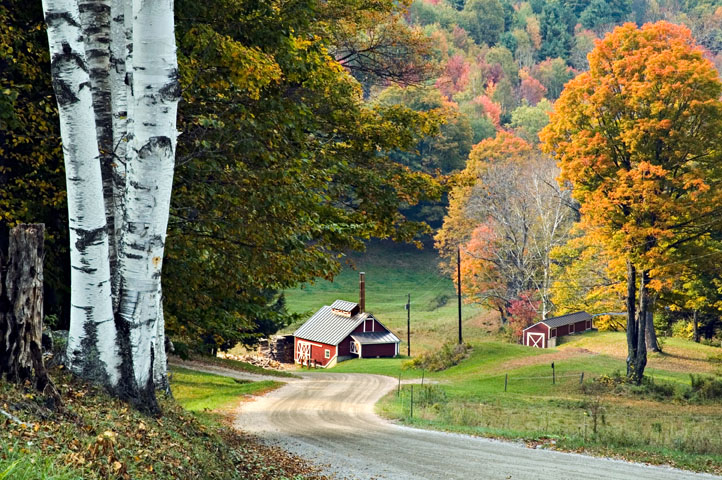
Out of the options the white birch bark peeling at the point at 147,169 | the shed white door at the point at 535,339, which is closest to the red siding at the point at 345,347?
the shed white door at the point at 535,339

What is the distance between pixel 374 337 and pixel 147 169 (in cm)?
5048

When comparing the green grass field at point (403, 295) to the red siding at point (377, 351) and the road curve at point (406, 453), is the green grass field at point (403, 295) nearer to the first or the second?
the red siding at point (377, 351)

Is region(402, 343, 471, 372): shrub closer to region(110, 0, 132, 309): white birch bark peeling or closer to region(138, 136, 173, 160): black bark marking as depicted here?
region(110, 0, 132, 309): white birch bark peeling

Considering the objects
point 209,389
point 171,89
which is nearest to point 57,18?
point 171,89

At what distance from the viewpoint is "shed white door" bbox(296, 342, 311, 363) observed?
5912cm

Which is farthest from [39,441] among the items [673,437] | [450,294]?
[450,294]

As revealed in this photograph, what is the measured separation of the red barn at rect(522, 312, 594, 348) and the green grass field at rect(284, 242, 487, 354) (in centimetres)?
652

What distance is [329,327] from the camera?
5884 centimetres

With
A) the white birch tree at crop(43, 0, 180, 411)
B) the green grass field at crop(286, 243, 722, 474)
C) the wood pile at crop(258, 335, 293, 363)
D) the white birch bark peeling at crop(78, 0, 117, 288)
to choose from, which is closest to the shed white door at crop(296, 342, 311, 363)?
the wood pile at crop(258, 335, 293, 363)

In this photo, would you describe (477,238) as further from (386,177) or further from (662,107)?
(386,177)

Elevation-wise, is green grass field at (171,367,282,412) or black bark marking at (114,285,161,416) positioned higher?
black bark marking at (114,285,161,416)

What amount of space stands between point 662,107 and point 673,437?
14189 millimetres

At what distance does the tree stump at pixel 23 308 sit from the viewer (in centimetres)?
646

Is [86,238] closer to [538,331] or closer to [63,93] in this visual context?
[63,93]
